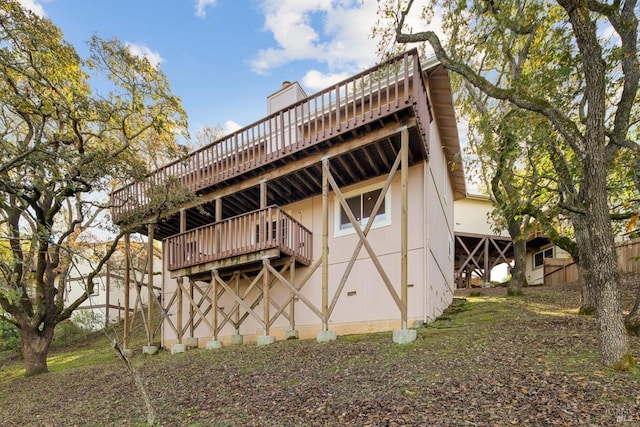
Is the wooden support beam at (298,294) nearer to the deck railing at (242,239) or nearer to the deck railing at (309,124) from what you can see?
the deck railing at (242,239)

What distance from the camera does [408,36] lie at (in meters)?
7.71

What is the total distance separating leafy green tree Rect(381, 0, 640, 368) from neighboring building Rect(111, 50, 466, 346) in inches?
71.2

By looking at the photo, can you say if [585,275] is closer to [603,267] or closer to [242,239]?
[603,267]

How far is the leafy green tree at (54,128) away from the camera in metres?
7.60

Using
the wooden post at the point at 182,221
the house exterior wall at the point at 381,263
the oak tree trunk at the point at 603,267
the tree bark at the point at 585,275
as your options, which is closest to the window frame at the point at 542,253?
the house exterior wall at the point at 381,263

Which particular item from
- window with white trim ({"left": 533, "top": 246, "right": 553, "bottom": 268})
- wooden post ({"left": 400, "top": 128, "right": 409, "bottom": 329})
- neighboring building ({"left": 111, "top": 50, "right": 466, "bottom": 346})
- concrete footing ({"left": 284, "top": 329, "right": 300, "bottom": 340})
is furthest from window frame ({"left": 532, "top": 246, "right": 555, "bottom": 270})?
wooden post ({"left": 400, "top": 128, "right": 409, "bottom": 329})

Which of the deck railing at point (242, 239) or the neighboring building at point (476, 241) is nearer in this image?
the deck railing at point (242, 239)

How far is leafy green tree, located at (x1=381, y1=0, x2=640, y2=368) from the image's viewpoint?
17.7 feet

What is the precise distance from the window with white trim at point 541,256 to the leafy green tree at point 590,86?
15.5 meters

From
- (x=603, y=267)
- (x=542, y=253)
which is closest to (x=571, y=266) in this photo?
(x=542, y=253)

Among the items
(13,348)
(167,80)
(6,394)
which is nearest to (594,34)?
(167,80)

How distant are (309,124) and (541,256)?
1996 centimetres

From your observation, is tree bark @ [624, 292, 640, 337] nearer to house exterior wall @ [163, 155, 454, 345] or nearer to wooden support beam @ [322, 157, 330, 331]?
house exterior wall @ [163, 155, 454, 345]

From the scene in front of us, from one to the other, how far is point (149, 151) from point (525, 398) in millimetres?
15066
